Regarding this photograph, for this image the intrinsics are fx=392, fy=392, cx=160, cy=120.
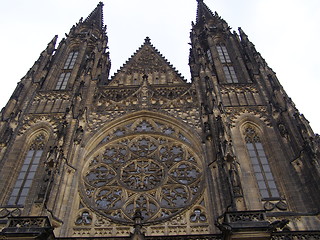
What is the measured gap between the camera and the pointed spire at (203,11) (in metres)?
29.4

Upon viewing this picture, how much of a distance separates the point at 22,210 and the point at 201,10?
22132 millimetres

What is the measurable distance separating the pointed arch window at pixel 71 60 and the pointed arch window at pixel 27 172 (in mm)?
6877

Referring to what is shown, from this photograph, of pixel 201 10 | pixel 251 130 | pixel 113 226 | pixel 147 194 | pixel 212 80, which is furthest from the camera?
pixel 201 10

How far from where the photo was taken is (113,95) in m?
19.9

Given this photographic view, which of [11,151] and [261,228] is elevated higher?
[11,151]

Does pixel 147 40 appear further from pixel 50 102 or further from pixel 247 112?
pixel 247 112

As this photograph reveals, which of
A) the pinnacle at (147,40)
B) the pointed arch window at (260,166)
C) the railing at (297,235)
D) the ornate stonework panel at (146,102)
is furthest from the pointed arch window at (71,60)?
the railing at (297,235)

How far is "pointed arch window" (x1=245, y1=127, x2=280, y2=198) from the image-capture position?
14.7 meters

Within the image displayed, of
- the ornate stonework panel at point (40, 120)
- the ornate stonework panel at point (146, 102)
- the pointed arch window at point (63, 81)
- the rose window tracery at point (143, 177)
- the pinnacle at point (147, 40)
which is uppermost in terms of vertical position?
the pinnacle at point (147, 40)

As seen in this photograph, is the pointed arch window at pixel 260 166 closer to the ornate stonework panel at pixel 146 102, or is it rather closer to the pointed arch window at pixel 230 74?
the ornate stonework panel at pixel 146 102

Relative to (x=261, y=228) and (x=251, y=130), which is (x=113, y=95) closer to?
(x=251, y=130)

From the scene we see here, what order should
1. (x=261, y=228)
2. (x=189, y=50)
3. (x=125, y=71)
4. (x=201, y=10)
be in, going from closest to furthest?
(x=261, y=228), (x=125, y=71), (x=189, y=50), (x=201, y=10)

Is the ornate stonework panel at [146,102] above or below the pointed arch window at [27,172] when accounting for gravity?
above

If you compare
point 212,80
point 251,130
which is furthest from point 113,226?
point 212,80
